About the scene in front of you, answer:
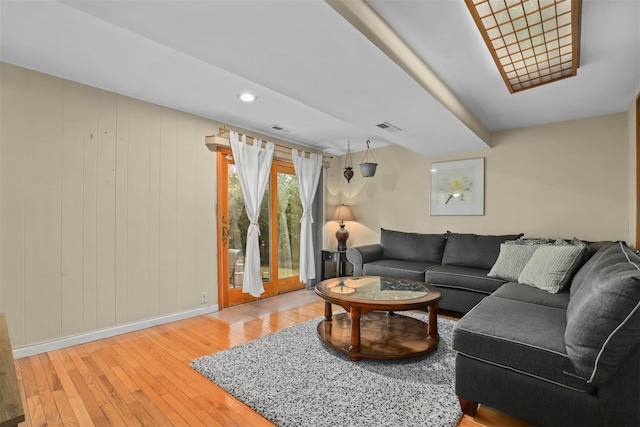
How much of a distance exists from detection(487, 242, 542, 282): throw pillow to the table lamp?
2.29 m

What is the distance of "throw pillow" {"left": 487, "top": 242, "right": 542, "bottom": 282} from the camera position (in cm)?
304

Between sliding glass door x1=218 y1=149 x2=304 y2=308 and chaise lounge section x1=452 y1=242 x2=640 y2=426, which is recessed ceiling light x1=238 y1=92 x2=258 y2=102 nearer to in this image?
sliding glass door x1=218 y1=149 x2=304 y2=308

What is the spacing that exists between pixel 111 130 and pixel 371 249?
3.33 m

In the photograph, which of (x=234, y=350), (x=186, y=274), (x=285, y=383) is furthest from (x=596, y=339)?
(x=186, y=274)

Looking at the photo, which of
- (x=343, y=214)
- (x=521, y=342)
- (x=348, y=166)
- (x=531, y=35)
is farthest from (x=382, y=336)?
(x=348, y=166)

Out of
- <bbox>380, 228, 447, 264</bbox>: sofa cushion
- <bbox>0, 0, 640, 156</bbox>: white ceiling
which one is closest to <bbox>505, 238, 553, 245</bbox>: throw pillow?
<bbox>380, 228, 447, 264</bbox>: sofa cushion

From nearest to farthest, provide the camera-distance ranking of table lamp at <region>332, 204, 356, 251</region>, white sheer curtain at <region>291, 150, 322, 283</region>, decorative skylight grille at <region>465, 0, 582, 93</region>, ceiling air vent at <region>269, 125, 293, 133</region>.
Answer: decorative skylight grille at <region>465, 0, 582, 93</region> < ceiling air vent at <region>269, 125, 293, 133</region> < white sheer curtain at <region>291, 150, 322, 283</region> < table lamp at <region>332, 204, 356, 251</region>

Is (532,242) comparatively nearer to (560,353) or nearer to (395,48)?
(560,353)

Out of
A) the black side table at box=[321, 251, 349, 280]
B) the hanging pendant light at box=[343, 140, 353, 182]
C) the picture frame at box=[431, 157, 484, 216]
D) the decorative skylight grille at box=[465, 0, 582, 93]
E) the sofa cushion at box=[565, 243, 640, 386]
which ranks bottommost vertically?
the black side table at box=[321, 251, 349, 280]

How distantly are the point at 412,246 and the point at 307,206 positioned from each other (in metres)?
1.71

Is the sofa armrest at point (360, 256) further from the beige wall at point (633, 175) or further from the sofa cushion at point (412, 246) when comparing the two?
the beige wall at point (633, 175)

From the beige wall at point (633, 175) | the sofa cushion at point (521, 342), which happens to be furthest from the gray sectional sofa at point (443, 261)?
the sofa cushion at point (521, 342)

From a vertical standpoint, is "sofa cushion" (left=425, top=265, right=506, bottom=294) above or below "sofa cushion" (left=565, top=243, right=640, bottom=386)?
below

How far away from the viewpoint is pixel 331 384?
2008 millimetres
